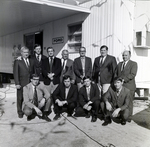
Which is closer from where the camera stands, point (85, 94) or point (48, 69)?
point (85, 94)

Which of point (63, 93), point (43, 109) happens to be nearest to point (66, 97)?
point (63, 93)

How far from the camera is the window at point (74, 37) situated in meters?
6.76

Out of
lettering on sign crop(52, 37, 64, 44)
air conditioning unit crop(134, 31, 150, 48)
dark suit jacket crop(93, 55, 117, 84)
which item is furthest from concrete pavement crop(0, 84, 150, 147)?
lettering on sign crop(52, 37, 64, 44)

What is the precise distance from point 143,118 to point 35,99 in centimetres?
247

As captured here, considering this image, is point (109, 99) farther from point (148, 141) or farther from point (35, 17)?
point (35, 17)

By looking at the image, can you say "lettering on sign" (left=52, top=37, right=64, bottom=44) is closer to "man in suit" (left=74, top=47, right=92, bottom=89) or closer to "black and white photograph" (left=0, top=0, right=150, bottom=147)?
"black and white photograph" (left=0, top=0, right=150, bottom=147)

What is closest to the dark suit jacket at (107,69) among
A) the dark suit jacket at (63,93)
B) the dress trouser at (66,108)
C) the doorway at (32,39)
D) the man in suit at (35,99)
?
the dark suit jacket at (63,93)

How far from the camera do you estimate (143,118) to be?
430 centimetres

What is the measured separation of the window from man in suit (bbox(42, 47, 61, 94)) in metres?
2.40

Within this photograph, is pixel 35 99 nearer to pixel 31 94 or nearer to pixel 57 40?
pixel 31 94

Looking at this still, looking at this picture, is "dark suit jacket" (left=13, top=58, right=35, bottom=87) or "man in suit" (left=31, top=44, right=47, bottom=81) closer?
"dark suit jacket" (left=13, top=58, right=35, bottom=87)

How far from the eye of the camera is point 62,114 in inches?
171

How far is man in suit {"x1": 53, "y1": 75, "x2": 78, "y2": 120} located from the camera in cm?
420

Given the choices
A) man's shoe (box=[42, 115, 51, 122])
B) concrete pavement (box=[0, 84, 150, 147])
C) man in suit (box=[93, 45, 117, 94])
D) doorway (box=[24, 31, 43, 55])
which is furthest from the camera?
doorway (box=[24, 31, 43, 55])
